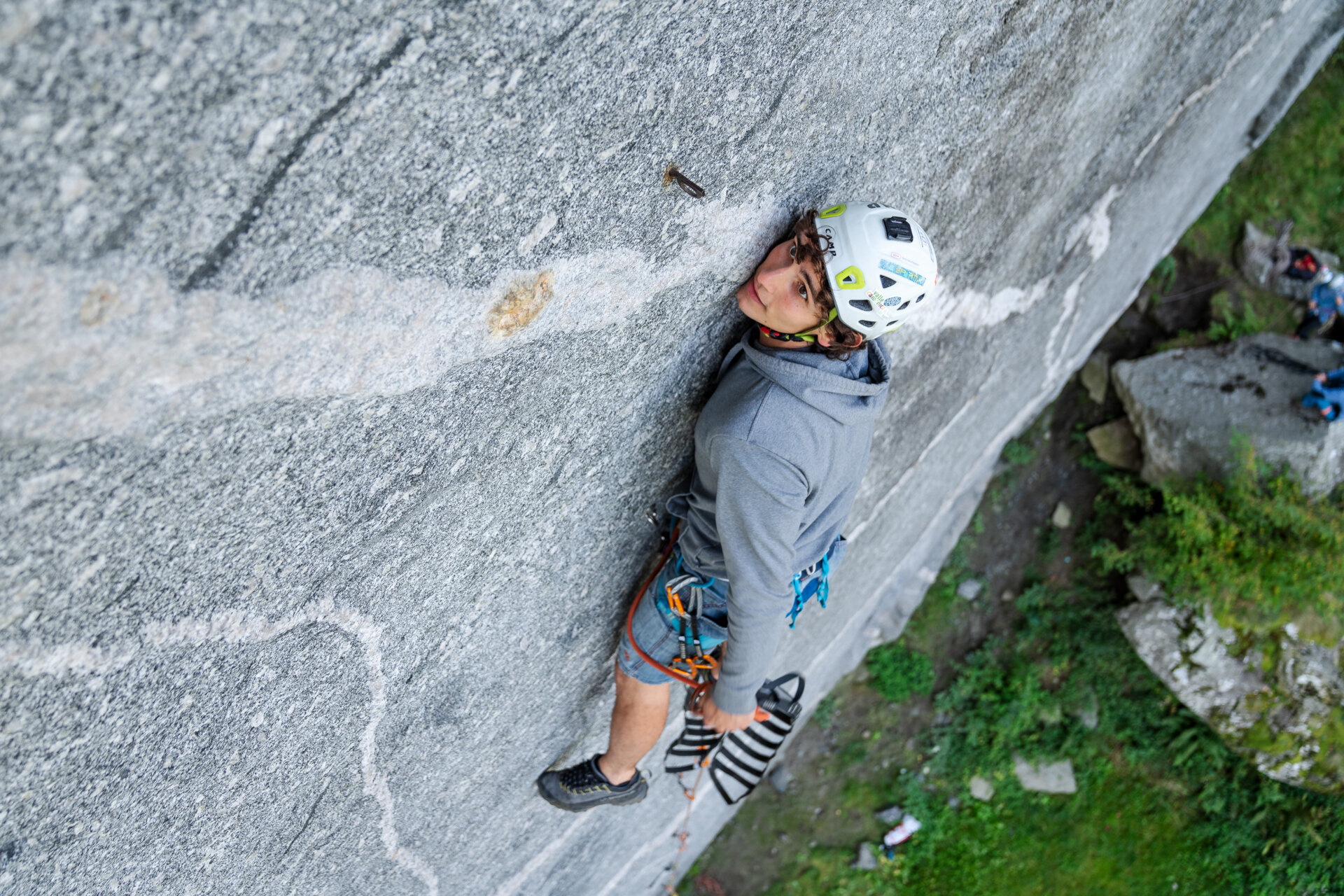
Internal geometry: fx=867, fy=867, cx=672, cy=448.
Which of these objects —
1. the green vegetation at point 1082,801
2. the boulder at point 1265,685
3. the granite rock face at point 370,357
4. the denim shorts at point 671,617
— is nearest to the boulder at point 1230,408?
the boulder at point 1265,685

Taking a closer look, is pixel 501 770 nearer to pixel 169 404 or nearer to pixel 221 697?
pixel 221 697

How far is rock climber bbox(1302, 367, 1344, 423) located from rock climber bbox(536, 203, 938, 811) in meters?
4.26

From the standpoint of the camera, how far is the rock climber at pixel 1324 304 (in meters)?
5.88

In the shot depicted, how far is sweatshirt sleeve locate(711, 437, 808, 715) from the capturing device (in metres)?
1.93

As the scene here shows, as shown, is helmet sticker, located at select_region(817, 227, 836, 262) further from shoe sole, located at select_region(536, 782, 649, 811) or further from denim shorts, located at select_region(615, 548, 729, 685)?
shoe sole, located at select_region(536, 782, 649, 811)

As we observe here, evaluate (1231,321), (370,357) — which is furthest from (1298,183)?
(370,357)

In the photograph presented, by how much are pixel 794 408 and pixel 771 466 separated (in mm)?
146

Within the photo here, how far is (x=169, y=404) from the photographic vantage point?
3.84 ft

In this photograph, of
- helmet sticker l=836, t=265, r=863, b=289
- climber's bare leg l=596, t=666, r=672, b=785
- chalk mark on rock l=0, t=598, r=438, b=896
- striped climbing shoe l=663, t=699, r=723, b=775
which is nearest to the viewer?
chalk mark on rock l=0, t=598, r=438, b=896

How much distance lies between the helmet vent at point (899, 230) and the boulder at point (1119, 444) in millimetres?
4598

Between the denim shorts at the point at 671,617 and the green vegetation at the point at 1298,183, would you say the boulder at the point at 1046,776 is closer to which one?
the denim shorts at the point at 671,617

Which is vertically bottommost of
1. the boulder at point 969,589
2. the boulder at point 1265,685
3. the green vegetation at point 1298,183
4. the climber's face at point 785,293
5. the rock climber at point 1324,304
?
the boulder at point 969,589

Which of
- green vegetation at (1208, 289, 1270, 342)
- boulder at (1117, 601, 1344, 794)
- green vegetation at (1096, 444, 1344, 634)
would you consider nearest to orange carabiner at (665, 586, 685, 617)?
green vegetation at (1096, 444, 1344, 634)

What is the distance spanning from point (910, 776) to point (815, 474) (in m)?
4.00
